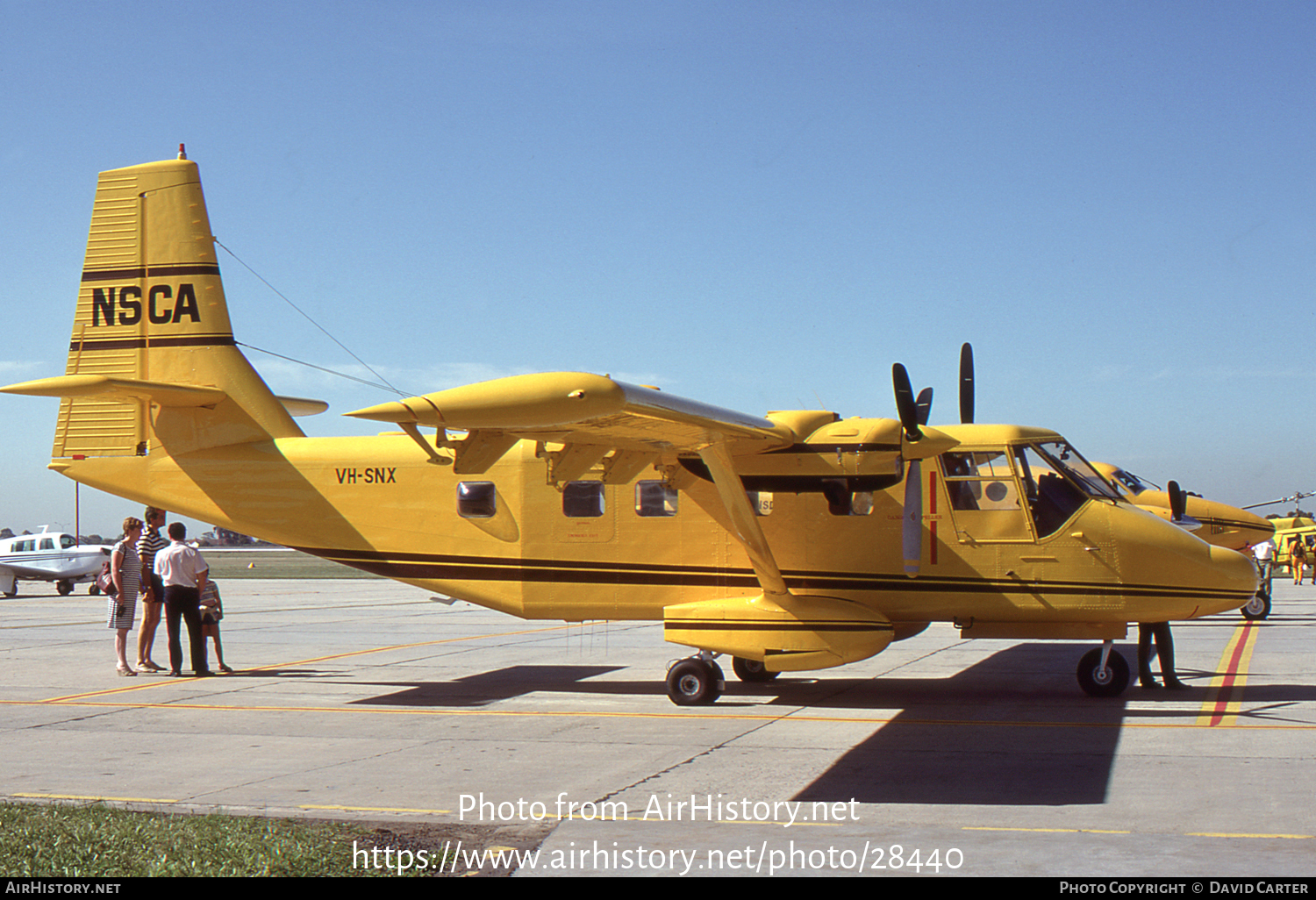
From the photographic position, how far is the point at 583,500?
12.5 m

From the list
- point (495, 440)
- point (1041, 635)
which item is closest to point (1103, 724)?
point (1041, 635)

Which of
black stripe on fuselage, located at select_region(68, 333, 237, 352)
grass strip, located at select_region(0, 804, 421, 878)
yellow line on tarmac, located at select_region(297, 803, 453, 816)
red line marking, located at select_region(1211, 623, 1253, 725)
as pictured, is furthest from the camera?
black stripe on fuselage, located at select_region(68, 333, 237, 352)

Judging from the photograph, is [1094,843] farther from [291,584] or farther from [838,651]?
[291,584]

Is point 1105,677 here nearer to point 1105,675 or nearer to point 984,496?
point 1105,675

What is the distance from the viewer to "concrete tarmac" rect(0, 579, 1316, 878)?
6074 millimetres

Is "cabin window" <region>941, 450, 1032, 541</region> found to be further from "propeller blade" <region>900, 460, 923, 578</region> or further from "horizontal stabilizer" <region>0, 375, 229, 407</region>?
"horizontal stabilizer" <region>0, 375, 229, 407</region>

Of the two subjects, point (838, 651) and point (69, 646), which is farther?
point (69, 646)

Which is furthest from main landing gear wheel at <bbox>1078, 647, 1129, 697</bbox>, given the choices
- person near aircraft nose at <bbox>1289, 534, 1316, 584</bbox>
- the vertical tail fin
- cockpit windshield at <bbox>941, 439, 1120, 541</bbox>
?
person near aircraft nose at <bbox>1289, 534, 1316, 584</bbox>

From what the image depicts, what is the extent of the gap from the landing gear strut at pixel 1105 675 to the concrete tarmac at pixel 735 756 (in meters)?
0.19

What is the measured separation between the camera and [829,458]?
453 inches

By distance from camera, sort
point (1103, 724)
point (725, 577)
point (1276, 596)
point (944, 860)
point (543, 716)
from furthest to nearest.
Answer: point (1276, 596)
point (725, 577)
point (543, 716)
point (1103, 724)
point (944, 860)

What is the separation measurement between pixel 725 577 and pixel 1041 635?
133 inches

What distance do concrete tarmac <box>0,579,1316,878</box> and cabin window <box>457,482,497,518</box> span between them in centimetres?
209

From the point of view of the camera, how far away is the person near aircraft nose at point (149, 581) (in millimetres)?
14367
